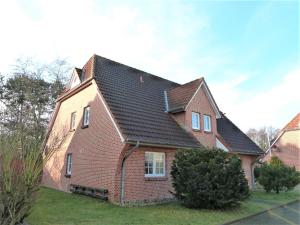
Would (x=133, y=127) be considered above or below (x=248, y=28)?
below

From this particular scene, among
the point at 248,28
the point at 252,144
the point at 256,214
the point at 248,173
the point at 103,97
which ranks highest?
the point at 248,28

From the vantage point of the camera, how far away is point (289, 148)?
105 ft

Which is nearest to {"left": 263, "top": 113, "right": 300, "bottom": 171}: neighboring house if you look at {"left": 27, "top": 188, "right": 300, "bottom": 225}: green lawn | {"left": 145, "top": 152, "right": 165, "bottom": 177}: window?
{"left": 27, "top": 188, "right": 300, "bottom": 225}: green lawn

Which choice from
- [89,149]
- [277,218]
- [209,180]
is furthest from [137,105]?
[277,218]

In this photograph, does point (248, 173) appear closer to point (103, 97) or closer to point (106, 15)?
point (103, 97)

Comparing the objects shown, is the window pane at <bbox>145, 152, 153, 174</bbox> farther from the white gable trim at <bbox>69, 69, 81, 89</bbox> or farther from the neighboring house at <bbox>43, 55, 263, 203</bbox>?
the white gable trim at <bbox>69, 69, 81, 89</bbox>

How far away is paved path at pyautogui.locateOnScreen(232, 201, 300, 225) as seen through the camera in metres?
9.91

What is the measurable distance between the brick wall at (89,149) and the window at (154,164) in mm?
1834

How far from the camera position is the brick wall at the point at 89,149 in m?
13.3

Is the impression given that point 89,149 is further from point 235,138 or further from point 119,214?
point 235,138

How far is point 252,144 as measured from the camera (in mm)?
22672

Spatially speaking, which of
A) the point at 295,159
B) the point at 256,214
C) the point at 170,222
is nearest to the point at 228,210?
the point at 256,214

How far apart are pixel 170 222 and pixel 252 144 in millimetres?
15701

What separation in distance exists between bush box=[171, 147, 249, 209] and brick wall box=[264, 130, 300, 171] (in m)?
23.0
